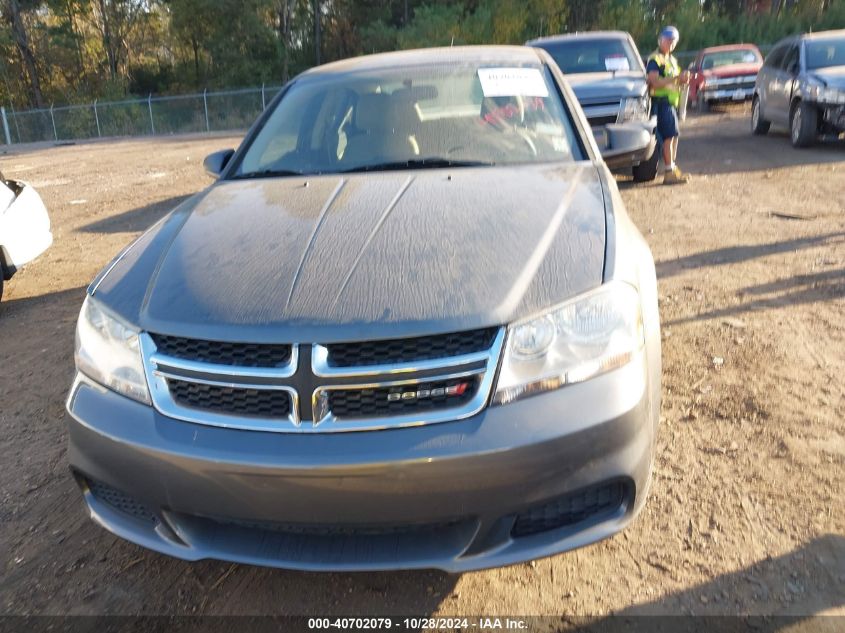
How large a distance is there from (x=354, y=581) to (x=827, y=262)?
443 centimetres

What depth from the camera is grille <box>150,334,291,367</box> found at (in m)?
1.94

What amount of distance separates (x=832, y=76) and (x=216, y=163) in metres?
9.25

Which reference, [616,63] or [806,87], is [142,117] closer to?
[616,63]

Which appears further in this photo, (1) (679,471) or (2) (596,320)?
(1) (679,471)

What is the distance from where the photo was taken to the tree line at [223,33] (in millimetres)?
31484

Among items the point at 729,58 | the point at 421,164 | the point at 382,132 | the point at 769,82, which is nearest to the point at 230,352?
the point at 421,164

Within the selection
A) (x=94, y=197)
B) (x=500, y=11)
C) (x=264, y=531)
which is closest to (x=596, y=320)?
(x=264, y=531)

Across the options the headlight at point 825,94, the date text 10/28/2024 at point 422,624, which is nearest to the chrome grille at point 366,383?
the date text 10/28/2024 at point 422,624

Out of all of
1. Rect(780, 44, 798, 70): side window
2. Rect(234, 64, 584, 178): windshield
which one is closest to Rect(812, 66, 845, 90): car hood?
Rect(780, 44, 798, 70): side window

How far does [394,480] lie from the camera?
183 centimetres

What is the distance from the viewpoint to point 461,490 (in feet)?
6.05

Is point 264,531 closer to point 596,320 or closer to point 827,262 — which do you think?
point 596,320

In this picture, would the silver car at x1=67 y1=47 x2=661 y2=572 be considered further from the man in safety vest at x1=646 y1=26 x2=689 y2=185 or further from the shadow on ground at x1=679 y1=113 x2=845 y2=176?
the shadow on ground at x1=679 y1=113 x2=845 y2=176

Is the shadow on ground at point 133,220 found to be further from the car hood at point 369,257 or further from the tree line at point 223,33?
the tree line at point 223,33
